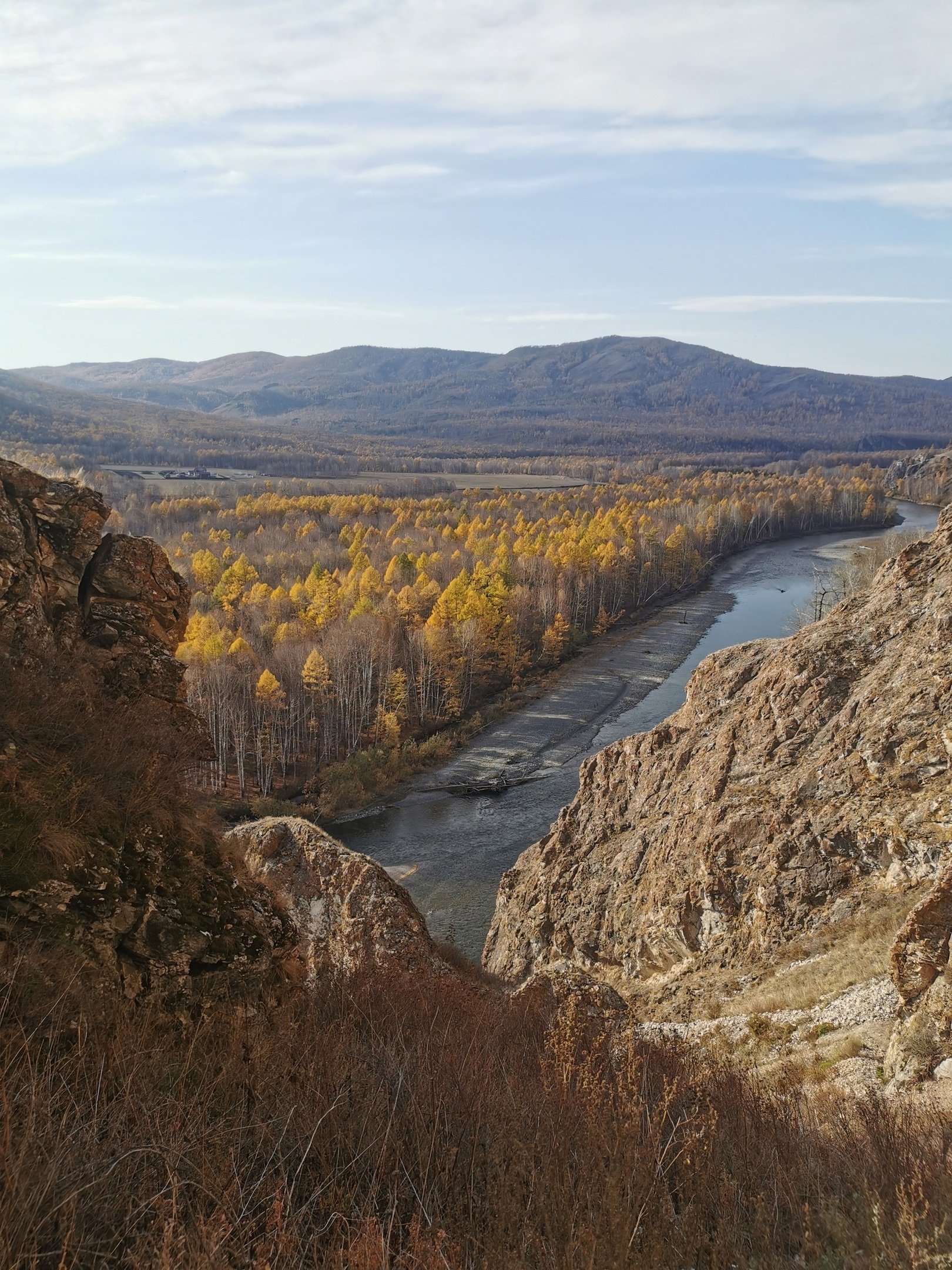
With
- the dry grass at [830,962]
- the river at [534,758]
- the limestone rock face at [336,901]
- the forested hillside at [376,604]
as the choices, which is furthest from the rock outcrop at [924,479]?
the limestone rock face at [336,901]

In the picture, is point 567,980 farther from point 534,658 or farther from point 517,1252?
point 534,658

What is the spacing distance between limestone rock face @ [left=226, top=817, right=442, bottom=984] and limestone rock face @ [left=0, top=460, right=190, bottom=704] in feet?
15.3

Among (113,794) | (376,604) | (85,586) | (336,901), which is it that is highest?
(85,586)

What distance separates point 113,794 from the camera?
29.8 feet

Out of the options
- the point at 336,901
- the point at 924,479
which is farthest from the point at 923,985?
the point at 924,479

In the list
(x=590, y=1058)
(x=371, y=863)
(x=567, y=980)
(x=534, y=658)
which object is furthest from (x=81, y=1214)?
(x=534, y=658)

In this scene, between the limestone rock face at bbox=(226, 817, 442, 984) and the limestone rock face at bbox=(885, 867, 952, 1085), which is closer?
the limestone rock face at bbox=(885, 867, 952, 1085)

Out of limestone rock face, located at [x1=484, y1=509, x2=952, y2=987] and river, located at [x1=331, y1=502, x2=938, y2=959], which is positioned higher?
limestone rock face, located at [x1=484, y1=509, x2=952, y2=987]

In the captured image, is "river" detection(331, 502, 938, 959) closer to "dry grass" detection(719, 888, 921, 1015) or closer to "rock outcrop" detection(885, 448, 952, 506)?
"dry grass" detection(719, 888, 921, 1015)

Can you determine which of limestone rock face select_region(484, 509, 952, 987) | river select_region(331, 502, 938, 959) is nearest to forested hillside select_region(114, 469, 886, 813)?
river select_region(331, 502, 938, 959)

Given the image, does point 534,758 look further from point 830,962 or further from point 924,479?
point 924,479

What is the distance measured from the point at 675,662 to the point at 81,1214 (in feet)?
189

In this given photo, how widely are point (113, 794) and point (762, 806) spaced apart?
12385 millimetres

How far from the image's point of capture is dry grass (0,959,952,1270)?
4.45 metres
